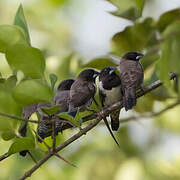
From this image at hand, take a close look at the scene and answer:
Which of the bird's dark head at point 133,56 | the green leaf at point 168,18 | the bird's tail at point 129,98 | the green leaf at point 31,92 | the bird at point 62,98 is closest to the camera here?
the green leaf at point 31,92

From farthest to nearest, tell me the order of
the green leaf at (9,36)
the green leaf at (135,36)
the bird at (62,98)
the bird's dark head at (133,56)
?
the green leaf at (135,36) < the bird's dark head at (133,56) < the bird at (62,98) < the green leaf at (9,36)

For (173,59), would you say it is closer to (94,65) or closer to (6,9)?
(94,65)

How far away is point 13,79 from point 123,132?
2582 mm

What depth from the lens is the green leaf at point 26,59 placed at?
123cm

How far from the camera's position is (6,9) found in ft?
16.7

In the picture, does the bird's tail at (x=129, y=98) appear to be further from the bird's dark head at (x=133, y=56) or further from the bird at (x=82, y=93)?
the bird's dark head at (x=133, y=56)

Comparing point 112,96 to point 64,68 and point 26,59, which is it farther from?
point 26,59

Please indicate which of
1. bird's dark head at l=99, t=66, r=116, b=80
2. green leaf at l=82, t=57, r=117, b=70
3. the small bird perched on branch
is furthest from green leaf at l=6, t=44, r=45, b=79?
green leaf at l=82, t=57, r=117, b=70

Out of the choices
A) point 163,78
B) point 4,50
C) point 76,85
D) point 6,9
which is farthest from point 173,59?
point 6,9

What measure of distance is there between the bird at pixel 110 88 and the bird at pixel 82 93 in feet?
0.24

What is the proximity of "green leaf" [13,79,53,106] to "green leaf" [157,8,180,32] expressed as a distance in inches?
43.6

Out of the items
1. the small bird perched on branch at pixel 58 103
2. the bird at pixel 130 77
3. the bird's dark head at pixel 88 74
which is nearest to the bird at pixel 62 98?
the small bird perched on branch at pixel 58 103

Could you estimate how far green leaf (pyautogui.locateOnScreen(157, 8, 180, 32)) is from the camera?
221 cm

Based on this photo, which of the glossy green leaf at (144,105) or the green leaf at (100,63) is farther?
the glossy green leaf at (144,105)
